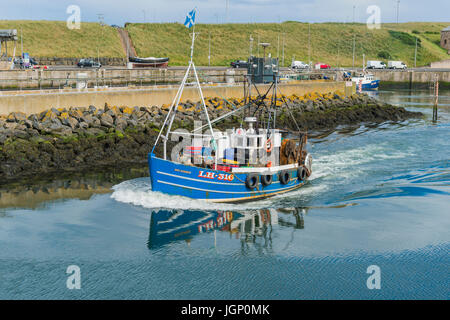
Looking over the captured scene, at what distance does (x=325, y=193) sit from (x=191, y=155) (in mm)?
7031

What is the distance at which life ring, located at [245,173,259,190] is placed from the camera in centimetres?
2430

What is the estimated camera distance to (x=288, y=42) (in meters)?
125

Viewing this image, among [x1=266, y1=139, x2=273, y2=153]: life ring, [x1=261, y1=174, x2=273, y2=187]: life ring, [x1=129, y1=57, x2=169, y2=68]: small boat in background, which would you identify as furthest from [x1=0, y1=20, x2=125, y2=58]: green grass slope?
[x1=261, y1=174, x2=273, y2=187]: life ring

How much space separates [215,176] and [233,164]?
1.74 metres

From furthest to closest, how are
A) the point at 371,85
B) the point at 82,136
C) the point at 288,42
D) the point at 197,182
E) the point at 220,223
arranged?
the point at 288,42, the point at 371,85, the point at 82,136, the point at 197,182, the point at 220,223

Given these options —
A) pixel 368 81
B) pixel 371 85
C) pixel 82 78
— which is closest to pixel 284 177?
pixel 82 78

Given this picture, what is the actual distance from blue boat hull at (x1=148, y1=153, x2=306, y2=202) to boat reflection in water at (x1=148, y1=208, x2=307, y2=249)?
88 centimetres

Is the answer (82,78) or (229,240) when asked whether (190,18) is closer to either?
(229,240)

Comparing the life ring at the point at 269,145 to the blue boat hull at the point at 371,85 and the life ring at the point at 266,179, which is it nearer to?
the life ring at the point at 266,179

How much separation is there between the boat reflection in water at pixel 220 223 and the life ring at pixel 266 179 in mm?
1456
